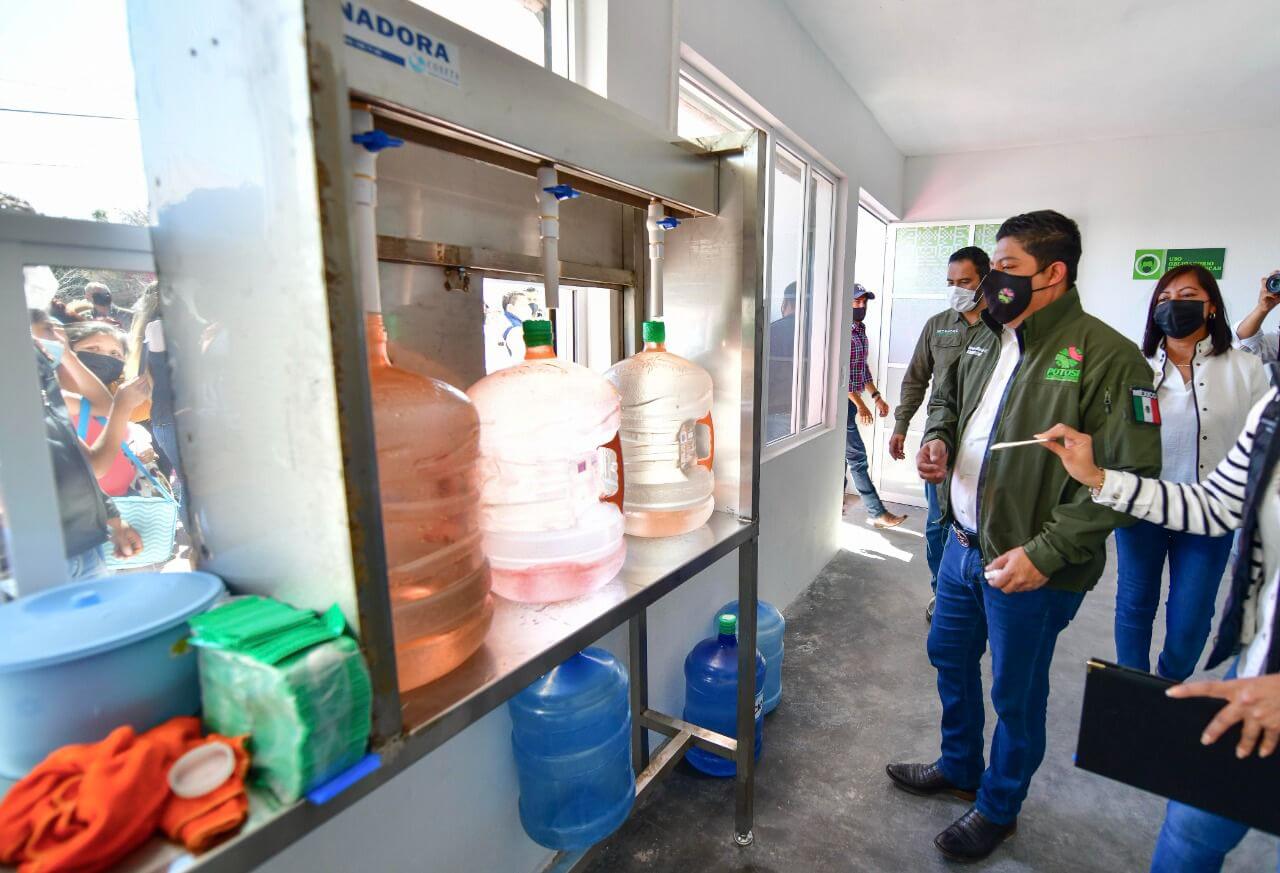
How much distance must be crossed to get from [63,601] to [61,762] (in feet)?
0.60

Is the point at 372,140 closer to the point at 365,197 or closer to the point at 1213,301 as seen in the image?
the point at 365,197

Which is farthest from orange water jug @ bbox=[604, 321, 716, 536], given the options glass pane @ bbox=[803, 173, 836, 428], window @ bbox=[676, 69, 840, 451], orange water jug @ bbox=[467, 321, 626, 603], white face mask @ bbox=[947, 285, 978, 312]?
glass pane @ bbox=[803, 173, 836, 428]

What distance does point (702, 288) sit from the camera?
4.45 ft

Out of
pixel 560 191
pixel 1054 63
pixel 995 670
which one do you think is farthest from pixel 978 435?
pixel 1054 63

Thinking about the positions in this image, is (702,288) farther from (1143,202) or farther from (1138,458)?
(1143,202)

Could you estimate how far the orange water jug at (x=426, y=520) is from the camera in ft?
2.39

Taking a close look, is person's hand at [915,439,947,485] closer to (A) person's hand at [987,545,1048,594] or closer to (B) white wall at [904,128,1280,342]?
(A) person's hand at [987,545,1048,594]

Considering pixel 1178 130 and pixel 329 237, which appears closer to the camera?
pixel 329 237

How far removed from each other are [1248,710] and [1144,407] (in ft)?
2.19

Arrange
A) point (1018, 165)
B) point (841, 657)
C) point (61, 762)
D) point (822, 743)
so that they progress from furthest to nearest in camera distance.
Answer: point (1018, 165) → point (841, 657) → point (822, 743) → point (61, 762)

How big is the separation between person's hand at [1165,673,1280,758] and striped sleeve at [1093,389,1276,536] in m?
0.33

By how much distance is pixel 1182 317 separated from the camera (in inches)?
84.8

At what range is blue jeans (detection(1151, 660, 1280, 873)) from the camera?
104cm

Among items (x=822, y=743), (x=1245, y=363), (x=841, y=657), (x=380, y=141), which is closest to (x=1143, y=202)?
(x=1245, y=363)
